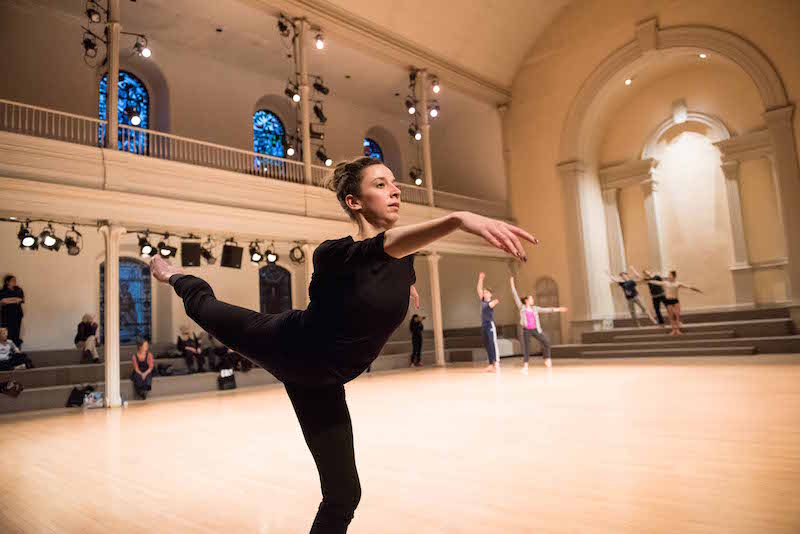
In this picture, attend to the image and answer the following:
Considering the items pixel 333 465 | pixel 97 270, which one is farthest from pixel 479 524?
pixel 97 270

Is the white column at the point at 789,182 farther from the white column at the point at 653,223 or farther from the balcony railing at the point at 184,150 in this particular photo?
the balcony railing at the point at 184,150

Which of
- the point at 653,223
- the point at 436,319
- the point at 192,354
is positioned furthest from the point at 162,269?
the point at 653,223

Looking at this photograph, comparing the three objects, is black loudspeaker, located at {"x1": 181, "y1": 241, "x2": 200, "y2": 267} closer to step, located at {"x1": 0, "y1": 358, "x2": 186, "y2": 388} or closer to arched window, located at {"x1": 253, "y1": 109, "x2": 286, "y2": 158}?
step, located at {"x1": 0, "y1": 358, "x2": 186, "y2": 388}

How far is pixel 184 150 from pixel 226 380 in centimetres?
601

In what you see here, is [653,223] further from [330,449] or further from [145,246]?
[330,449]

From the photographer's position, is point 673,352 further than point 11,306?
Yes

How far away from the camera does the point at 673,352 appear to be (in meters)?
12.7

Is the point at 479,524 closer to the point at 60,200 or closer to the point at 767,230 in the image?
the point at 60,200

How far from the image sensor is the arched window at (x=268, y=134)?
669 inches

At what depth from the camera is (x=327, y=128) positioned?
18453 millimetres

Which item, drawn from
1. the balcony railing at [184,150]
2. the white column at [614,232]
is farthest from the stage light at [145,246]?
the white column at [614,232]

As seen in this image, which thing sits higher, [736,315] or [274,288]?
[274,288]

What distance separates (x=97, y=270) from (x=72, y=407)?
5222 millimetres

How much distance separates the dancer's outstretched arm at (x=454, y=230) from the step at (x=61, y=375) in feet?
37.5
